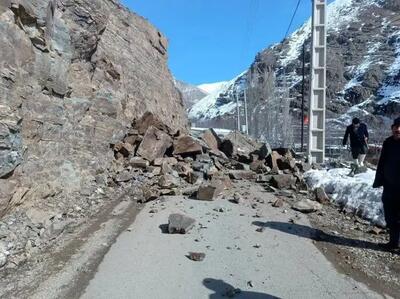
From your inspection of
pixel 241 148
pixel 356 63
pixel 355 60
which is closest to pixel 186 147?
pixel 241 148

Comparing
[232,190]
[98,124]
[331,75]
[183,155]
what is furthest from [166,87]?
[331,75]

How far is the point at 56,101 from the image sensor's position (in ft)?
35.5

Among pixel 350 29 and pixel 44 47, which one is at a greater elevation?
pixel 350 29

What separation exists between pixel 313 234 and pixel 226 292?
299 centimetres

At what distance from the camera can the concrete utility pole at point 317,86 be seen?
1744 centimetres

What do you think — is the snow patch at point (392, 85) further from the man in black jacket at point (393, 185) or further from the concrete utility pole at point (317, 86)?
the man in black jacket at point (393, 185)

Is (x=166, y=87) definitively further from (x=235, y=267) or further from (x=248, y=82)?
(x=248, y=82)

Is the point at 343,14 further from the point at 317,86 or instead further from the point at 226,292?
the point at 226,292

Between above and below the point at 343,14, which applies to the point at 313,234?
below

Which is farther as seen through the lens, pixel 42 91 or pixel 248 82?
pixel 248 82

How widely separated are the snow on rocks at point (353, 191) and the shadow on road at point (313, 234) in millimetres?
1166

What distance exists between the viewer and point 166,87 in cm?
2438

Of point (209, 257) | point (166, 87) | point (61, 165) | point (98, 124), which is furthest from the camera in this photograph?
point (166, 87)

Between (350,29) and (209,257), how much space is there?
168m
